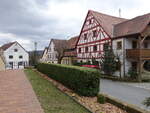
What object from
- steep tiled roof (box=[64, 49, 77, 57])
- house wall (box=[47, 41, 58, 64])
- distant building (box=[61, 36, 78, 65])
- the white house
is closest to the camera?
distant building (box=[61, 36, 78, 65])

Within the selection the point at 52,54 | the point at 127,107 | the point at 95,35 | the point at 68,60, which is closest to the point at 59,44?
the point at 52,54

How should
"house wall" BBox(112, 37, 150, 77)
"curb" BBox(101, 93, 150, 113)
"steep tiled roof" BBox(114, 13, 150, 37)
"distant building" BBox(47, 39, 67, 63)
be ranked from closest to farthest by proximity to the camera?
1. "curb" BBox(101, 93, 150, 113)
2. "steep tiled roof" BBox(114, 13, 150, 37)
3. "house wall" BBox(112, 37, 150, 77)
4. "distant building" BBox(47, 39, 67, 63)

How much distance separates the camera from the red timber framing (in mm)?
20473

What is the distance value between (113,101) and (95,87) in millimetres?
1376

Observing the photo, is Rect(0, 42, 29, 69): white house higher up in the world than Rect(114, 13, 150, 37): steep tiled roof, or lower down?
lower down

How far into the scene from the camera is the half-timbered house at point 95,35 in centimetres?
2020

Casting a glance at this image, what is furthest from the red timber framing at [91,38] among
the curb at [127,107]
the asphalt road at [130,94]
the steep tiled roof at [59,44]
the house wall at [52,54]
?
the house wall at [52,54]

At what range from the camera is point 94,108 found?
5.35m

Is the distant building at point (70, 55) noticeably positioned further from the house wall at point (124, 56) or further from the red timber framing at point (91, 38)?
the house wall at point (124, 56)

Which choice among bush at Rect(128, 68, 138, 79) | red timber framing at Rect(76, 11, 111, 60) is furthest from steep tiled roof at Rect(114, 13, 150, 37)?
bush at Rect(128, 68, 138, 79)

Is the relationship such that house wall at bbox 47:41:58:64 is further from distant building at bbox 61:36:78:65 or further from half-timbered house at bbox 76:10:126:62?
half-timbered house at bbox 76:10:126:62

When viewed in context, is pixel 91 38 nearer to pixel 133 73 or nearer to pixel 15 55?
pixel 133 73

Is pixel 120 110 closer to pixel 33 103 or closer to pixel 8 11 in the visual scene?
pixel 33 103

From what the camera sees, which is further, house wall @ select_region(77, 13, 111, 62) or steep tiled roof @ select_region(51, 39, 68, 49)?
steep tiled roof @ select_region(51, 39, 68, 49)
